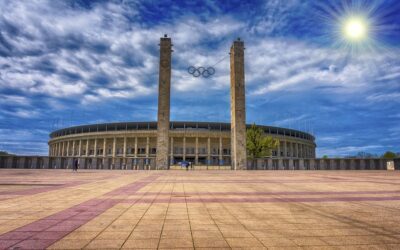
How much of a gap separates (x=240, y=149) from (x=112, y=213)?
4311 centimetres

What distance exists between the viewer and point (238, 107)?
166 feet

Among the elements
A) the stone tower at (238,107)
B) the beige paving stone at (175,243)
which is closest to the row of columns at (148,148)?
the stone tower at (238,107)

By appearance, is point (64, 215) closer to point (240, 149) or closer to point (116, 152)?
point (240, 149)

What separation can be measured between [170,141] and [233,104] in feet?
126

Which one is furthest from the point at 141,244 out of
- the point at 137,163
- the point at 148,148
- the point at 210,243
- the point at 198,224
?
the point at 148,148

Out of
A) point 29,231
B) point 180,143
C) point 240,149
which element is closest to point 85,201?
point 29,231

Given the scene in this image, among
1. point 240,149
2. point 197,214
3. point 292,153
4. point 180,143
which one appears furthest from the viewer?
point 292,153

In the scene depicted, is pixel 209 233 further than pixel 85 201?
No

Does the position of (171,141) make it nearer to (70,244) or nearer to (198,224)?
(198,224)

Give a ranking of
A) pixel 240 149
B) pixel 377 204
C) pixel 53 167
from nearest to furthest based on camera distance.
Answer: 1. pixel 377 204
2. pixel 53 167
3. pixel 240 149

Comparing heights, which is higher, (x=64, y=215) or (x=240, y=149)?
(x=240, y=149)

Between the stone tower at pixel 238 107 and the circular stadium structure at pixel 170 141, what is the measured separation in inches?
1274

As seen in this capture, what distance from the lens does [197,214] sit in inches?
310

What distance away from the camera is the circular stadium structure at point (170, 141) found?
84.5 metres
